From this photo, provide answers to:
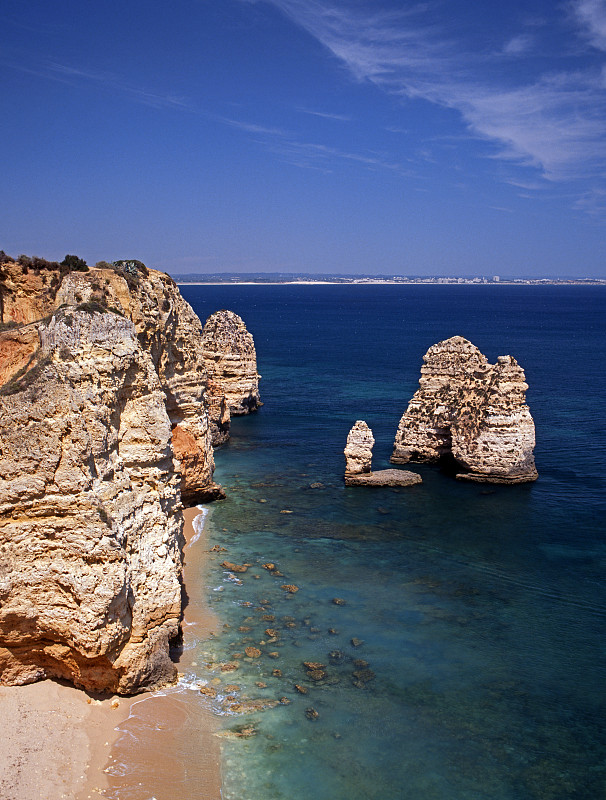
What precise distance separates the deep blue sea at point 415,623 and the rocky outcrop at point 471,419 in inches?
46.8

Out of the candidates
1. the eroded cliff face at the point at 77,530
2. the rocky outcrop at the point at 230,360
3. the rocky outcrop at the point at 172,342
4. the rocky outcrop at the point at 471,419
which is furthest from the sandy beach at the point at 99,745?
the rocky outcrop at the point at 230,360

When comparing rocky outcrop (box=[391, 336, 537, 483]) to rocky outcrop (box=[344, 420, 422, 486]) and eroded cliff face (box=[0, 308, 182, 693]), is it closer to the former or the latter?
rocky outcrop (box=[344, 420, 422, 486])

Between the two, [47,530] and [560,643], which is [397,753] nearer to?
[560,643]

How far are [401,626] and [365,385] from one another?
4490 cm

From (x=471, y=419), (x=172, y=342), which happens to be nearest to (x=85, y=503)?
(x=172, y=342)

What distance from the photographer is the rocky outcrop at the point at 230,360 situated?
49281 mm

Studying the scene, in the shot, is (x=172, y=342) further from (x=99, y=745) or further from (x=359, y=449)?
(x=99, y=745)

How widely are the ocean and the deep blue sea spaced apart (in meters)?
0.05

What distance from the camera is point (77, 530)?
13844mm

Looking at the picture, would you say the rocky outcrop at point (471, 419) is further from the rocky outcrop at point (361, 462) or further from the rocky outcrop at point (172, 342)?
the rocky outcrop at point (172, 342)

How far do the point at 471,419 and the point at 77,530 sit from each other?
25837 mm

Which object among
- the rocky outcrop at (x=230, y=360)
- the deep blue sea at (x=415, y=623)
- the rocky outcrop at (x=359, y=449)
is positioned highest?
the rocky outcrop at (x=230, y=360)

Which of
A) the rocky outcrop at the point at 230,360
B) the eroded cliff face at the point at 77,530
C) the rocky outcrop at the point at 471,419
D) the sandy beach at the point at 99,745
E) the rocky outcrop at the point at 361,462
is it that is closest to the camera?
the sandy beach at the point at 99,745

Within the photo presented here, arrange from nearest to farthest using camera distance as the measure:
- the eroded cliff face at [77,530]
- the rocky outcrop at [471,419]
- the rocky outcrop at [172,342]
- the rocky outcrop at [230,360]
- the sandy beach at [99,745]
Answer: the sandy beach at [99,745]
the eroded cliff face at [77,530]
the rocky outcrop at [172,342]
the rocky outcrop at [471,419]
the rocky outcrop at [230,360]
